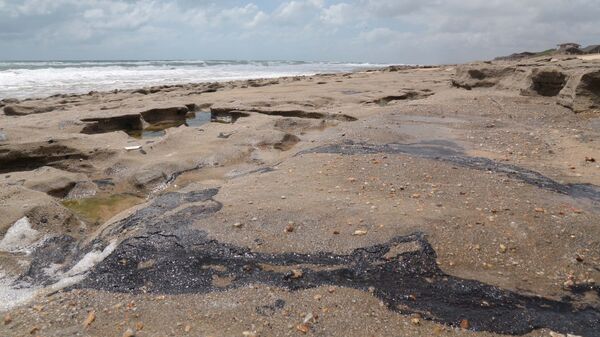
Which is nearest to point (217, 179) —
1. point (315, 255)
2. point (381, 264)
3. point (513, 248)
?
point (315, 255)

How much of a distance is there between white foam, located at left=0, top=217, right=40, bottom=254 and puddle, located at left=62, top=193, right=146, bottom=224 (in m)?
0.53

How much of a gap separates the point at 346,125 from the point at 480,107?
108 inches

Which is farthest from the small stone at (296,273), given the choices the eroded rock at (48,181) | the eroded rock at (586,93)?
the eroded rock at (586,93)

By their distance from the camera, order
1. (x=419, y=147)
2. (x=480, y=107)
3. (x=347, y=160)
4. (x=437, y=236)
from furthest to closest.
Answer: (x=480, y=107), (x=419, y=147), (x=347, y=160), (x=437, y=236)

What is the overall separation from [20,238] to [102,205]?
987mm

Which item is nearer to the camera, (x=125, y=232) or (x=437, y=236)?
(x=437, y=236)

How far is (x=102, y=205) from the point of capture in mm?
4707

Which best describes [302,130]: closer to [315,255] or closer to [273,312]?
[315,255]

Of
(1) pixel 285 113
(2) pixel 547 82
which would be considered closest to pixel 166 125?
(1) pixel 285 113

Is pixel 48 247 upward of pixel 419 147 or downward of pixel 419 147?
downward

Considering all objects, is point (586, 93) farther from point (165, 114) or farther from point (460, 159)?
point (165, 114)

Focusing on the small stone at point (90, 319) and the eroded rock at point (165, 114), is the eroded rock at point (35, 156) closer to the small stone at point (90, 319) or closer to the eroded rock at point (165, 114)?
the eroded rock at point (165, 114)

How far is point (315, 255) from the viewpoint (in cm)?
316

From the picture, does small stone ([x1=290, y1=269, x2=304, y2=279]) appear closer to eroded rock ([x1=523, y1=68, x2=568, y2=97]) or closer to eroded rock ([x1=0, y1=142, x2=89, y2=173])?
eroded rock ([x1=0, y1=142, x2=89, y2=173])
